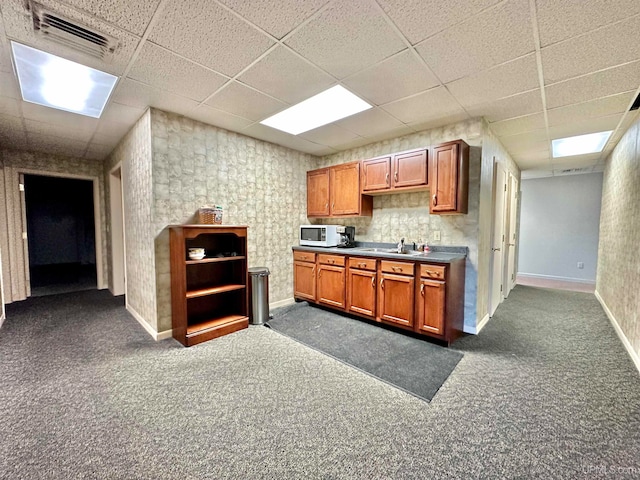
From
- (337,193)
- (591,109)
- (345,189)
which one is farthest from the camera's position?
(337,193)

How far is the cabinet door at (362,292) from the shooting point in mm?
3367

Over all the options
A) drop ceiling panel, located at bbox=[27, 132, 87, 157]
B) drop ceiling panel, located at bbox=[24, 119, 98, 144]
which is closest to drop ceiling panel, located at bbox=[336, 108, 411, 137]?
drop ceiling panel, located at bbox=[24, 119, 98, 144]

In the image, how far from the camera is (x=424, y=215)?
3615mm

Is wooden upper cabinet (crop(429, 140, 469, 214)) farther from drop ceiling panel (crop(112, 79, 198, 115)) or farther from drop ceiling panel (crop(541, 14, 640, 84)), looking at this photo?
drop ceiling panel (crop(112, 79, 198, 115))

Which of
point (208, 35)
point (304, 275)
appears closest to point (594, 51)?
point (208, 35)

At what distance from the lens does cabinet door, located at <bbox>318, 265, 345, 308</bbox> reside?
3719 mm

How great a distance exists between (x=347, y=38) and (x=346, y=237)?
9.22 ft

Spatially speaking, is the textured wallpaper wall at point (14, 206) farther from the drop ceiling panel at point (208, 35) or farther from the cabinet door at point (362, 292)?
the cabinet door at point (362, 292)

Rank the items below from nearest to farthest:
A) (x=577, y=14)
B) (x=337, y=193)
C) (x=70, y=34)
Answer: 1. (x=577, y=14)
2. (x=70, y=34)
3. (x=337, y=193)

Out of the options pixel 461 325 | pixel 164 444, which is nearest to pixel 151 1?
pixel 164 444

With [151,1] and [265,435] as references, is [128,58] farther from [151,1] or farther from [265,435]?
[265,435]

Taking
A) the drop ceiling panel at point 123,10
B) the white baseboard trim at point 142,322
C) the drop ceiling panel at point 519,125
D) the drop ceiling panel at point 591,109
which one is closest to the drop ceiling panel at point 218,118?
the drop ceiling panel at point 123,10

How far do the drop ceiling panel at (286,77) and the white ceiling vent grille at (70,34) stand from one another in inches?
36.7

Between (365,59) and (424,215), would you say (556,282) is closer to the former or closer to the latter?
(424,215)
